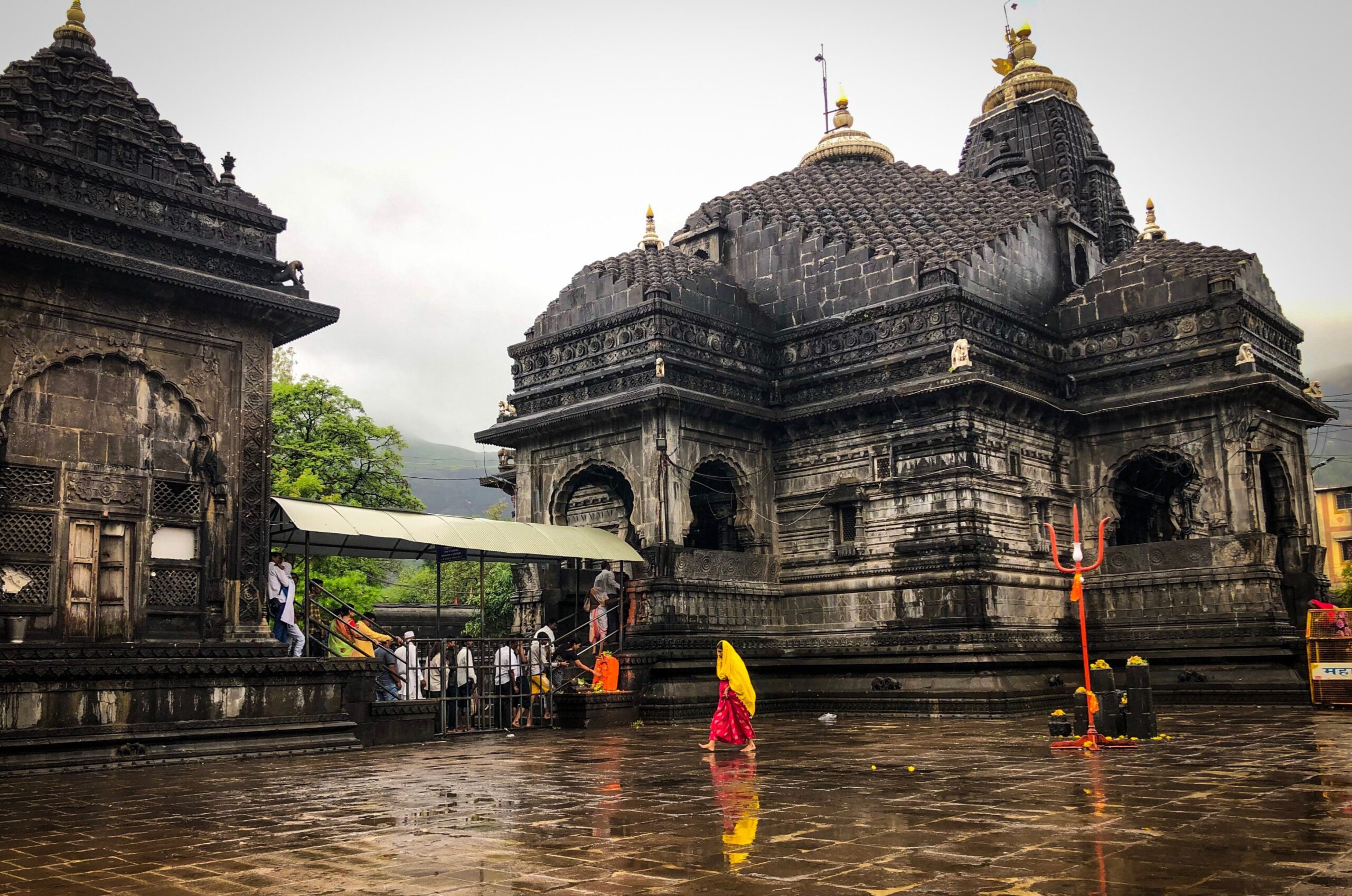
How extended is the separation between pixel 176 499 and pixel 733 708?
7663mm

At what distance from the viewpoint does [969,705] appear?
1983 centimetres

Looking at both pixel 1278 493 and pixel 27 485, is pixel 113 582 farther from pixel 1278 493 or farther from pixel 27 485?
pixel 1278 493

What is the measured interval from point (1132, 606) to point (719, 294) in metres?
10.5

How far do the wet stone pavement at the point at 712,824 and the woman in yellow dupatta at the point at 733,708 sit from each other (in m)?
0.68

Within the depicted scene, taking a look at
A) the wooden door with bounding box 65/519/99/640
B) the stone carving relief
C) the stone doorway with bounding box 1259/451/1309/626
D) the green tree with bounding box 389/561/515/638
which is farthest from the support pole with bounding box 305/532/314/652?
the stone doorway with bounding box 1259/451/1309/626

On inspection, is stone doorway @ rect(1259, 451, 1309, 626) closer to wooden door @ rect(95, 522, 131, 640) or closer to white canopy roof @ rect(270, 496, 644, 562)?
white canopy roof @ rect(270, 496, 644, 562)

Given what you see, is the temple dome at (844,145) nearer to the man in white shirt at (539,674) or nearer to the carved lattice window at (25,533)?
the man in white shirt at (539,674)

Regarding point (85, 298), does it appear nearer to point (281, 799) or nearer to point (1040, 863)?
point (281, 799)

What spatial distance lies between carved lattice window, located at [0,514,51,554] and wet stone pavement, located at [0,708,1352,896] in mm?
2902

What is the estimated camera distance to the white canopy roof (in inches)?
656

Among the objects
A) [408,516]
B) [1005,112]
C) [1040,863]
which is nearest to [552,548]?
[408,516]

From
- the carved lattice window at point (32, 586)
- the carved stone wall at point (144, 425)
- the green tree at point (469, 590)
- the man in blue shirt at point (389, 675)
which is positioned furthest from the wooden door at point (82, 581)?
the green tree at point (469, 590)

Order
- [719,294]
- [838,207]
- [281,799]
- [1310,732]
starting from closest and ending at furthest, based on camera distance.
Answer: [281,799] → [1310,732] → [719,294] → [838,207]

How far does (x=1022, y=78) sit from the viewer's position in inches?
1275
